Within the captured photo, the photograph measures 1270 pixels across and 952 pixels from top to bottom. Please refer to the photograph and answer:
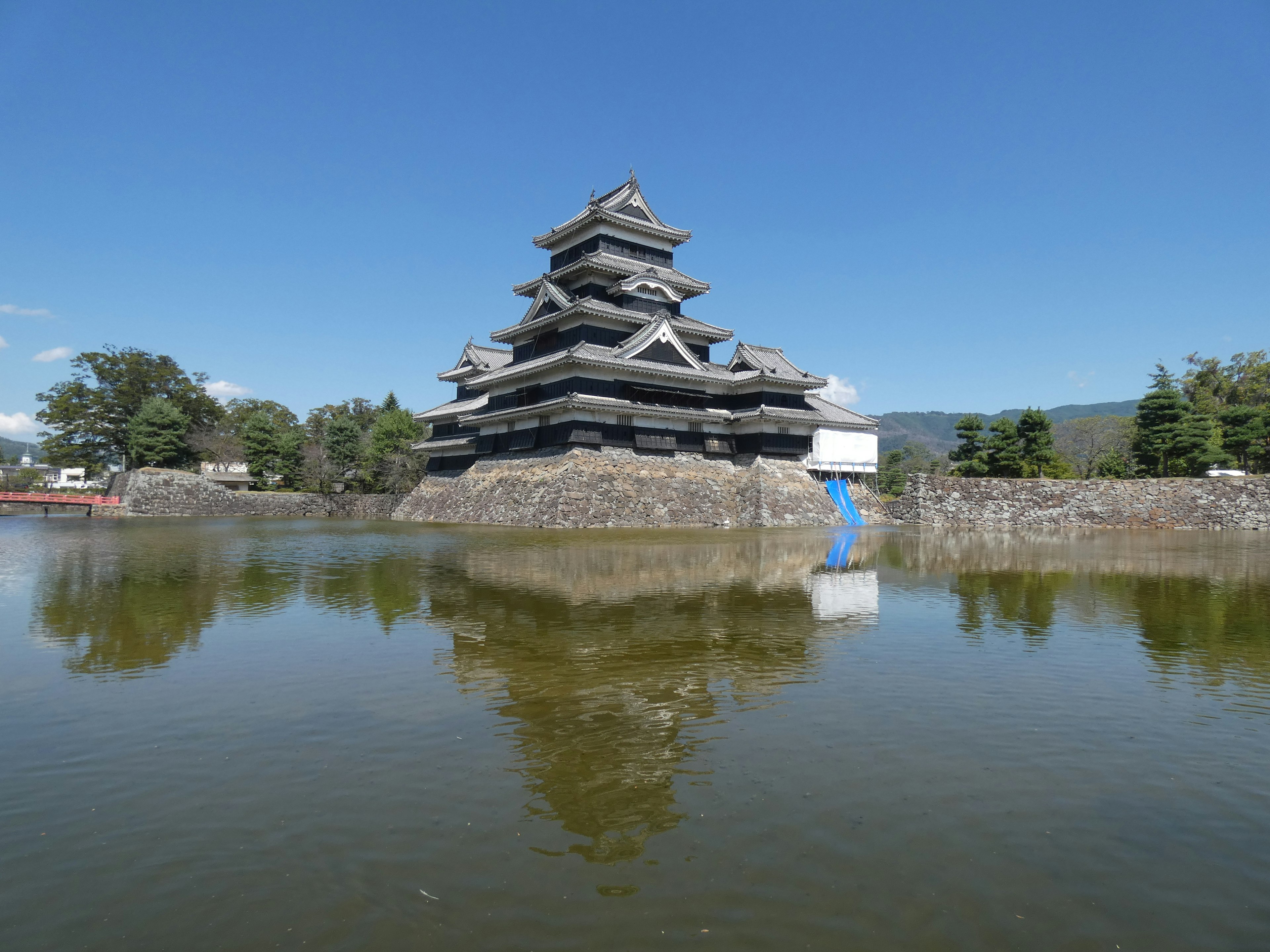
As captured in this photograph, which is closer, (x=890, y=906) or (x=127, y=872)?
(x=890, y=906)

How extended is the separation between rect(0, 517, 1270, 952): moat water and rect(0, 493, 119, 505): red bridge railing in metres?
40.7

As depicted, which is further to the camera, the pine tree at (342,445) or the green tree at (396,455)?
the pine tree at (342,445)

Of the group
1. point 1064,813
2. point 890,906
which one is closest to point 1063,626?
point 1064,813

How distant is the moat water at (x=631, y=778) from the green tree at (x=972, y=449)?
35.6 m

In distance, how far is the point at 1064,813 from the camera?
378 cm

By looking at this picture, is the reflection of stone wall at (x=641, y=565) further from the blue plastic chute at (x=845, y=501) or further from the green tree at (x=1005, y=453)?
the green tree at (x=1005, y=453)

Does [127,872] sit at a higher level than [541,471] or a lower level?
lower

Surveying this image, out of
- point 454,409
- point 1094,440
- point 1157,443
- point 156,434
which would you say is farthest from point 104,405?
point 1094,440

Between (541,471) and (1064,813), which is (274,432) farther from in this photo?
(1064,813)

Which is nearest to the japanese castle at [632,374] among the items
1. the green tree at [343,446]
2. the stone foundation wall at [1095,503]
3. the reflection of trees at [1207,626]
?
the stone foundation wall at [1095,503]

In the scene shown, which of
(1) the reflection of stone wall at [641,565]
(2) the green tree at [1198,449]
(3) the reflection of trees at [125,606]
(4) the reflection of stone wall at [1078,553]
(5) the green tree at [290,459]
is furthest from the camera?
(5) the green tree at [290,459]

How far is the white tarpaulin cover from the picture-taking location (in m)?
39.8

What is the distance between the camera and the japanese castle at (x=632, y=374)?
32.8 m

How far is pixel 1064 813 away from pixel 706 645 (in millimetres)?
4110
